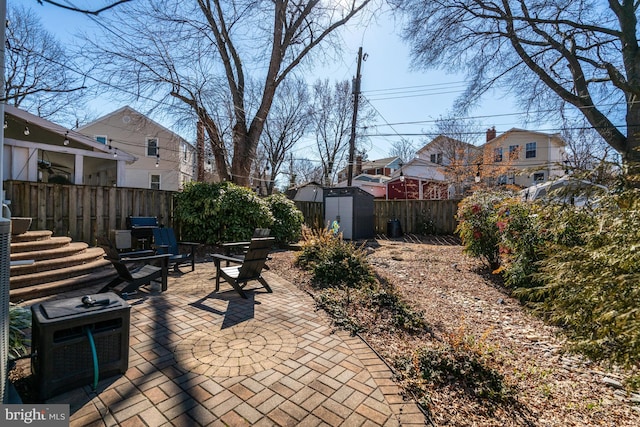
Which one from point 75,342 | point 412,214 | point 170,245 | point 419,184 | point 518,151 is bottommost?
point 75,342

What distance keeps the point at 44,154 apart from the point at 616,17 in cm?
1817

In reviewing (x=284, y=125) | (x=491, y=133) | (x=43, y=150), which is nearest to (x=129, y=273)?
(x=43, y=150)

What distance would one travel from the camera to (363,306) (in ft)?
13.5

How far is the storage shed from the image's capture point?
494 inches

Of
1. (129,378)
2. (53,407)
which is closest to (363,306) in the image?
(129,378)

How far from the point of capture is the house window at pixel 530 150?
76.2ft

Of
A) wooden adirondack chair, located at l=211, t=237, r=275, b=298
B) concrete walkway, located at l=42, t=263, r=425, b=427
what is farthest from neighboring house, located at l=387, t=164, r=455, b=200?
concrete walkway, located at l=42, t=263, r=425, b=427

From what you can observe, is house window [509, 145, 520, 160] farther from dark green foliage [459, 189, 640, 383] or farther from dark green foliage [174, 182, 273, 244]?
dark green foliage [459, 189, 640, 383]

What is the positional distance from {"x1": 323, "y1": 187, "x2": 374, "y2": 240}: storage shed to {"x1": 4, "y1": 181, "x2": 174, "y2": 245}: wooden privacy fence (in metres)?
6.64

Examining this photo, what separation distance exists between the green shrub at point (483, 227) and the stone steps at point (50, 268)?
7197 mm

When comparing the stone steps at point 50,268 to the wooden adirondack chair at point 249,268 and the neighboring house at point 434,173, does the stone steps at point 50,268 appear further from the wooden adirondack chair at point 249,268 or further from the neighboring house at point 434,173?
the neighboring house at point 434,173

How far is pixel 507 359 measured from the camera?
10.2 feet

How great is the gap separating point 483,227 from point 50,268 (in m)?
7.93

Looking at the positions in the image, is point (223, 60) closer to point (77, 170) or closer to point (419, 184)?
point (77, 170)
